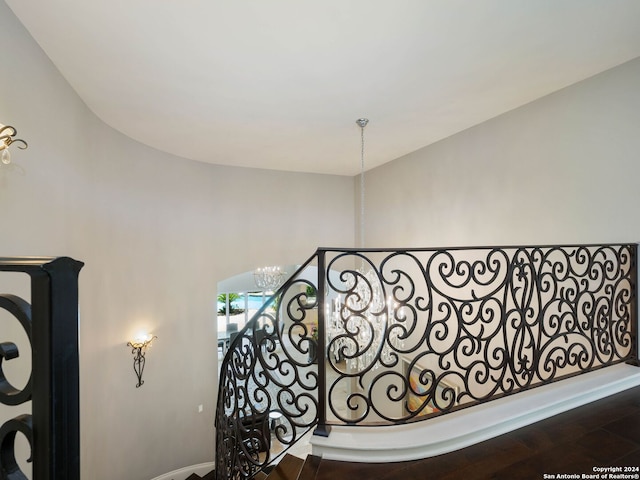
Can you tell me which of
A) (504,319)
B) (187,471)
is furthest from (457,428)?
(187,471)

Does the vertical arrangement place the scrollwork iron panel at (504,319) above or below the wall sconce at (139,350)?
above

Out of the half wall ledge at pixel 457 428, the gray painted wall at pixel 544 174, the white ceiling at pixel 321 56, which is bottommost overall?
the half wall ledge at pixel 457 428

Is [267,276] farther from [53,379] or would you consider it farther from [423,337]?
[53,379]

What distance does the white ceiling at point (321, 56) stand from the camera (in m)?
1.97

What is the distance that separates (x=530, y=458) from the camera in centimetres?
156

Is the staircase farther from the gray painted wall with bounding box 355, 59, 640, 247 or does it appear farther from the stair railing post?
the gray painted wall with bounding box 355, 59, 640, 247

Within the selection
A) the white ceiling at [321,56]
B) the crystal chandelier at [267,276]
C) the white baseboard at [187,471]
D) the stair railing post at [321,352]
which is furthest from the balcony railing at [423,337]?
the white baseboard at [187,471]

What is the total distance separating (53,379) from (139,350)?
14.8 feet

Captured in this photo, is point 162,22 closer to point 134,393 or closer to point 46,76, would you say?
point 46,76

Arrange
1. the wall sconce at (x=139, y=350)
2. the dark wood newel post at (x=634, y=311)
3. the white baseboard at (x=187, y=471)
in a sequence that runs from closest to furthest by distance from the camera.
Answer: the dark wood newel post at (x=634, y=311)
the wall sconce at (x=139, y=350)
the white baseboard at (x=187, y=471)

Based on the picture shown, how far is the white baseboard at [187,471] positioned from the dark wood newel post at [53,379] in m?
5.39

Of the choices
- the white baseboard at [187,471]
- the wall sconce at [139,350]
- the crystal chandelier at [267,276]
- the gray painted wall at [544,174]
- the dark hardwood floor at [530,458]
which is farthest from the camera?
the crystal chandelier at [267,276]

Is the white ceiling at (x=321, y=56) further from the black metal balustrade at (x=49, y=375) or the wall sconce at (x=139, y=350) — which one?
the wall sconce at (x=139, y=350)

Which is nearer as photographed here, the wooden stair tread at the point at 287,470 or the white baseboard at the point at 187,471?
the wooden stair tread at the point at 287,470
